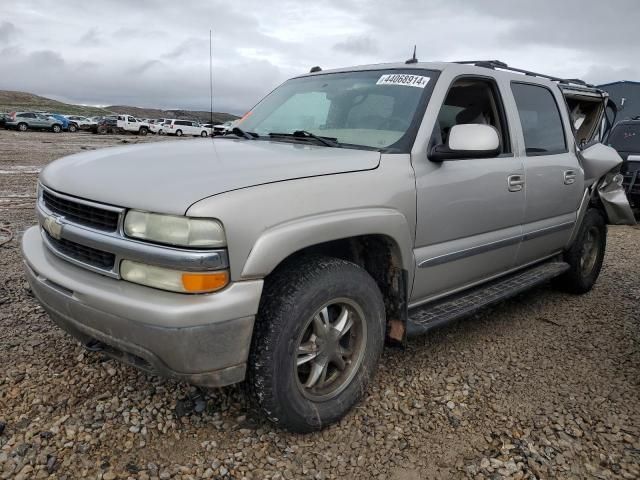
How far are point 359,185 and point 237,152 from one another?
66 cm

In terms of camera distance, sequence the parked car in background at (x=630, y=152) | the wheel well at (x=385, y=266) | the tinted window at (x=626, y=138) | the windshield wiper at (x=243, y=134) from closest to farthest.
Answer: the wheel well at (x=385, y=266) → the windshield wiper at (x=243, y=134) → the parked car in background at (x=630, y=152) → the tinted window at (x=626, y=138)

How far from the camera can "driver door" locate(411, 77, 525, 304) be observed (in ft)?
9.22

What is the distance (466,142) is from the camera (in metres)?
2.71

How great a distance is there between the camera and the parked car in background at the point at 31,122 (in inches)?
1362

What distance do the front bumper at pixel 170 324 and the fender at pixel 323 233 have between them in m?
0.11

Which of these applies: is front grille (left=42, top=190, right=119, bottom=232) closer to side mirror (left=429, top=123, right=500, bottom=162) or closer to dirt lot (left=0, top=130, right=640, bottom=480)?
dirt lot (left=0, top=130, right=640, bottom=480)

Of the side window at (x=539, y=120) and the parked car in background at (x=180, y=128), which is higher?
the side window at (x=539, y=120)

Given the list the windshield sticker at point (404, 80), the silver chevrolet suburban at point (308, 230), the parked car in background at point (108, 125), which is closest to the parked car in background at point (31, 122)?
the parked car in background at point (108, 125)

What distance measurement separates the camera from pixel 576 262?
4.47 metres

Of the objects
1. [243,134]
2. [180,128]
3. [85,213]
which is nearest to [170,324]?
[85,213]

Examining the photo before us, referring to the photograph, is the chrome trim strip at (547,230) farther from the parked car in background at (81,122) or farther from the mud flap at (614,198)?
the parked car in background at (81,122)

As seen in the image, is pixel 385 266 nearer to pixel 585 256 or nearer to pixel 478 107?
pixel 478 107

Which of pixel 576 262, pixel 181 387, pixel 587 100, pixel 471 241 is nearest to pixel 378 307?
pixel 471 241

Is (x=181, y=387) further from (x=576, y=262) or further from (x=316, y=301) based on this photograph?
(x=576, y=262)
